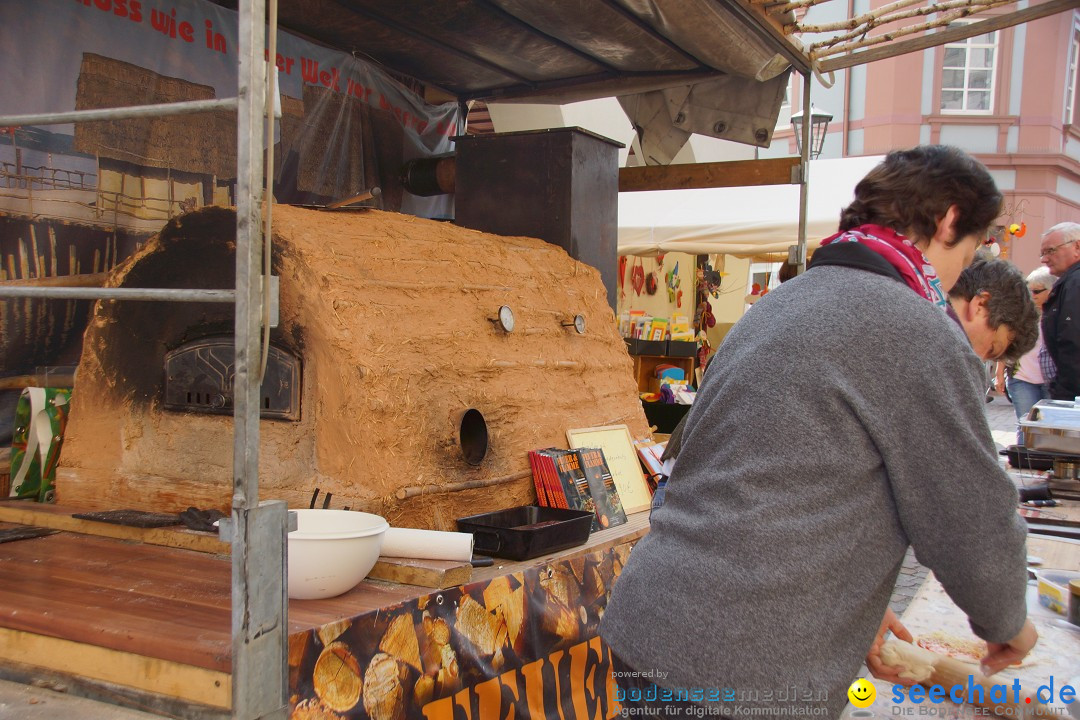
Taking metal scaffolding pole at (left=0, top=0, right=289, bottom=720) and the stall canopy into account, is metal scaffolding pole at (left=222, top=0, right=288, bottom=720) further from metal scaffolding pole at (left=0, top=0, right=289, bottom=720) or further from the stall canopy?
the stall canopy

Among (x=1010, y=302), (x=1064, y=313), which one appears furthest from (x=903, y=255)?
(x=1064, y=313)

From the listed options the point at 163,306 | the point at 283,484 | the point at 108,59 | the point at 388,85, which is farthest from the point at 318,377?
the point at 388,85

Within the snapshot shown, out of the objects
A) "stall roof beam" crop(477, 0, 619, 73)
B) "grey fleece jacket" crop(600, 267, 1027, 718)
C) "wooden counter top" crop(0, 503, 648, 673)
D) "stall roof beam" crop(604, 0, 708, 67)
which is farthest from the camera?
"stall roof beam" crop(477, 0, 619, 73)

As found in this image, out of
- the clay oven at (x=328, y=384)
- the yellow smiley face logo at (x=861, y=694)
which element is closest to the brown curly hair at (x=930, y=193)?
the yellow smiley face logo at (x=861, y=694)

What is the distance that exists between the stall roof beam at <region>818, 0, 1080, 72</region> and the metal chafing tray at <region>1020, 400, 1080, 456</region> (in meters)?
1.91

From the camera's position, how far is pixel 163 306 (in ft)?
12.5

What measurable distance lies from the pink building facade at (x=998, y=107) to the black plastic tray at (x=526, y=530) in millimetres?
16263

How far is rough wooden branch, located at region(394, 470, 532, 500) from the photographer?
3.43 meters

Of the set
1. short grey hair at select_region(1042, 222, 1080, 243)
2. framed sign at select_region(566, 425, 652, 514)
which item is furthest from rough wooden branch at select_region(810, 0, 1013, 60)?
framed sign at select_region(566, 425, 652, 514)

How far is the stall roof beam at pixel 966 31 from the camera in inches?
175

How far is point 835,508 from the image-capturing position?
155 cm

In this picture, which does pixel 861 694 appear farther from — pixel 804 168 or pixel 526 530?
pixel 804 168

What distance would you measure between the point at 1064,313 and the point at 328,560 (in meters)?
4.76

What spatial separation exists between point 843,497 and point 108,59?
4.38 metres
